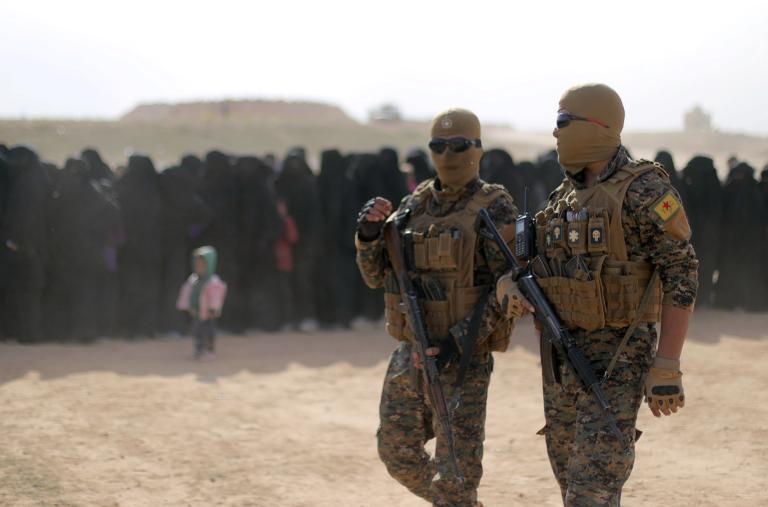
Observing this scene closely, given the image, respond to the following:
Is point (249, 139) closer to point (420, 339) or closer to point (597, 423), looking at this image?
point (420, 339)

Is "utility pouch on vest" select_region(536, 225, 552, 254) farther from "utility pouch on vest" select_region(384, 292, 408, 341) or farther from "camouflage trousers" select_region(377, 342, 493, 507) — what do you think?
"utility pouch on vest" select_region(384, 292, 408, 341)

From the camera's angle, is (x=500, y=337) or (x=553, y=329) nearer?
(x=553, y=329)

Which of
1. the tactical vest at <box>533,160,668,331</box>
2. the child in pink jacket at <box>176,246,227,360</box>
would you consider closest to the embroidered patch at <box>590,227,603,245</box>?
the tactical vest at <box>533,160,668,331</box>

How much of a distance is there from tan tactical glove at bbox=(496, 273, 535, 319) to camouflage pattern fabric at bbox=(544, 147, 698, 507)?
0.80ft

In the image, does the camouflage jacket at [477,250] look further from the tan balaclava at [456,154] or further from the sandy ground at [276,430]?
the sandy ground at [276,430]

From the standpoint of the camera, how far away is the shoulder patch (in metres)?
3.52

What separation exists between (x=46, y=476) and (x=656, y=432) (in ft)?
13.4

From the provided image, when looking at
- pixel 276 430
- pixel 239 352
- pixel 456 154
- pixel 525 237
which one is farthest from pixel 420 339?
pixel 239 352

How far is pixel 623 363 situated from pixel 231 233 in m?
7.72

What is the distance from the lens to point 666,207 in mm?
3529

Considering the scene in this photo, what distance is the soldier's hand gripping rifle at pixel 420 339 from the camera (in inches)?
168

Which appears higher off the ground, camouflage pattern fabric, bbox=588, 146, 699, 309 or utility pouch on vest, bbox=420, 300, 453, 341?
camouflage pattern fabric, bbox=588, 146, 699, 309

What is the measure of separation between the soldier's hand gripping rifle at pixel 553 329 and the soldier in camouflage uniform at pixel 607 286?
0.13 feet

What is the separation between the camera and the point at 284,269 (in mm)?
11000
